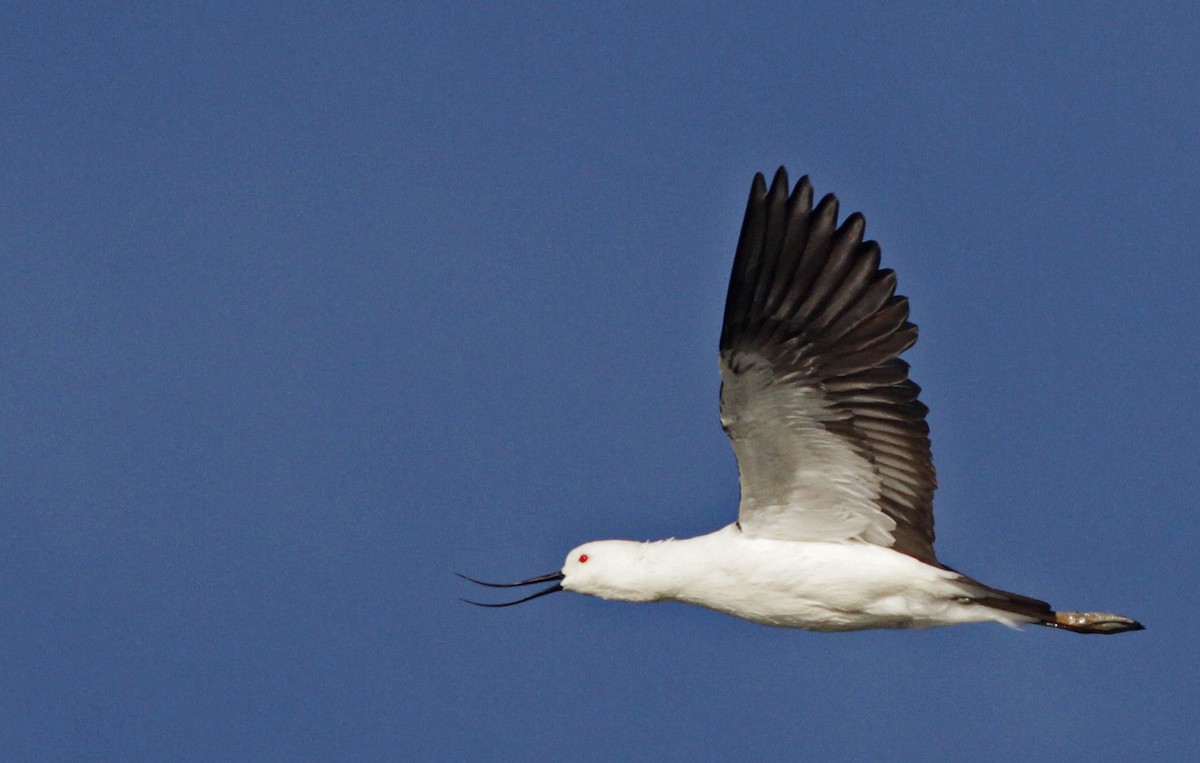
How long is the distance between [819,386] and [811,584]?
4.44ft

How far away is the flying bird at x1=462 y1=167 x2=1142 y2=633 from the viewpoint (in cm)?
1120

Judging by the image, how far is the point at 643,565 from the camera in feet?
40.2

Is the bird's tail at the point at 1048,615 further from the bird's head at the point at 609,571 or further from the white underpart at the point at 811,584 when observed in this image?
the bird's head at the point at 609,571

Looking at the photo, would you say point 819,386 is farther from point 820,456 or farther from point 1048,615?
point 1048,615

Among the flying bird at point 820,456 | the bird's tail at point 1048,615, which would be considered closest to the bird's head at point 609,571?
the flying bird at point 820,456

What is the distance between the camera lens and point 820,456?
1163 cm

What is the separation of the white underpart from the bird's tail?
8cm

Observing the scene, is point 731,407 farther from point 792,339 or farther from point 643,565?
point 643,565

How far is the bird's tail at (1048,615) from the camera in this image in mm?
11469

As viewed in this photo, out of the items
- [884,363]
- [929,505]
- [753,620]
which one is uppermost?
[884,363]

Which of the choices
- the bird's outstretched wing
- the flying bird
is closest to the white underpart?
the flying bird

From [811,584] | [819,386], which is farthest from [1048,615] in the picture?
[819,386]

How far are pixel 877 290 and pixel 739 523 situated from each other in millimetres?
1869

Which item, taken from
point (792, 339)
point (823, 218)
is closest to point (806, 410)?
point (792, 339)
